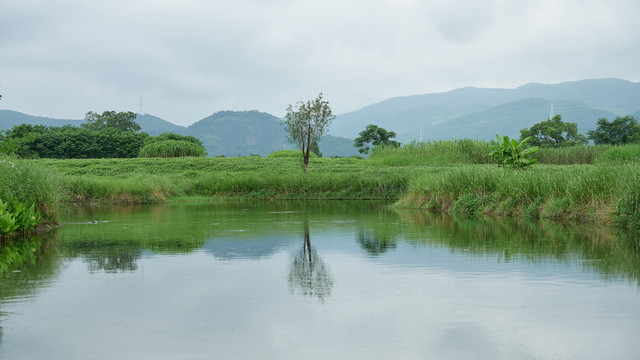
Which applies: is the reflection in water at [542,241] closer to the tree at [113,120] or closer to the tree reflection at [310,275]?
Answer: the tree reflection at [310,275]

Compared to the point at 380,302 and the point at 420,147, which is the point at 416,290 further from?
the point at 420,147

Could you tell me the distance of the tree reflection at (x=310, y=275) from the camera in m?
8.05

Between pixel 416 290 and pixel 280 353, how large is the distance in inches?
119

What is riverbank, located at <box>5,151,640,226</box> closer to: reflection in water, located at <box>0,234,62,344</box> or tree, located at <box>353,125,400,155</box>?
reflection in water, located at <box>0,234,62,344</box>

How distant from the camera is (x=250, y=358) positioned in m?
5.26

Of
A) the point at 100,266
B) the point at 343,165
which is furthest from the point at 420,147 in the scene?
the point at 100,266

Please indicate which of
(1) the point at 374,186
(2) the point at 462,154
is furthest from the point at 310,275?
(2) the point at 462,154

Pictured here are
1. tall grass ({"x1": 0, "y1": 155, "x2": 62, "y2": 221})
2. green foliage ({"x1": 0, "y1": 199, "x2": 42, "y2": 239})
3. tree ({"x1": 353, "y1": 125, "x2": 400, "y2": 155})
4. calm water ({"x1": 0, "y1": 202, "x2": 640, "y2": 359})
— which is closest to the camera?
calm water ({"x1": 0, "y1": 202, "x2": 640, "y2": 359})

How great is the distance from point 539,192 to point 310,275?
12.2 metres

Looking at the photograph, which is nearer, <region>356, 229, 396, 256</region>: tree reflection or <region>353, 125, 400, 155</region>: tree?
<region>356, 229, 396, 256</region>: tree reflection

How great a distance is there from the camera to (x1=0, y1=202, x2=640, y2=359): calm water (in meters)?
5.59

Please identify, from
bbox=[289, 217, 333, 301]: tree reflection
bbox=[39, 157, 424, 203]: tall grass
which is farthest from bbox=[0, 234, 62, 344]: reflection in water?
bbox=[39, 157, 424, 203]: tall grass

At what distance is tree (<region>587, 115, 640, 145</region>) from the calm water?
70612 mm

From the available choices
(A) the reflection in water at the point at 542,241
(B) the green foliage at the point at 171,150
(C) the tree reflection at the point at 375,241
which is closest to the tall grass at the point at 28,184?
(C) the tree reflection at the point at 375,241
